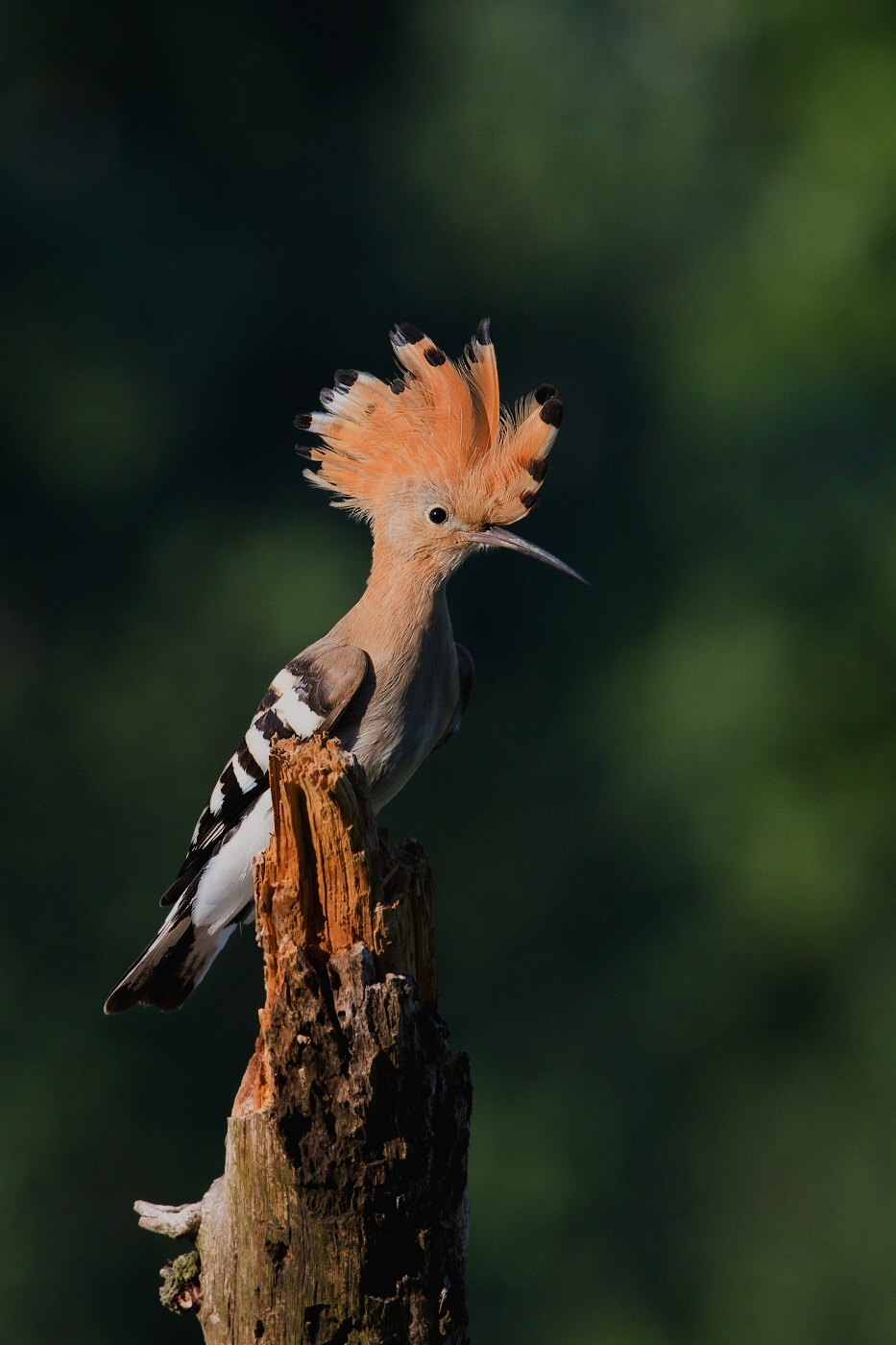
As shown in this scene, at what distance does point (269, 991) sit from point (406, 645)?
3.11 feet

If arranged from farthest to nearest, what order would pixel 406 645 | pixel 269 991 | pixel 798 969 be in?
1. pixel 798 969
2. pixel 406 645
3. pixel 269 991

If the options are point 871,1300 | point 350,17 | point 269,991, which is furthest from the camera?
point 350,17

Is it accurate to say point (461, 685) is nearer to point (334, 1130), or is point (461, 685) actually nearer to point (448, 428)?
point (448, 428)

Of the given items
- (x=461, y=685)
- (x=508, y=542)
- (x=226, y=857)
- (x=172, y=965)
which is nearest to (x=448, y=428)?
(x=508, y=542)

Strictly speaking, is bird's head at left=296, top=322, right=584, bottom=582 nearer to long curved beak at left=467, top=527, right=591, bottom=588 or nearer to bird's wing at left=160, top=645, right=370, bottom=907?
long curved beak at left=467, top=527, right=591, bottom=588

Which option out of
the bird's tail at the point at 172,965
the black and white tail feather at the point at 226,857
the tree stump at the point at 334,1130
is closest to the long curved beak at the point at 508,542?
the black and white tail feather at the point at 226,857

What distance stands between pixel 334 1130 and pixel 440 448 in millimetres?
1418

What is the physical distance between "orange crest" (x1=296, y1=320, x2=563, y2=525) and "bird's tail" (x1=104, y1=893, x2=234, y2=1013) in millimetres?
1014

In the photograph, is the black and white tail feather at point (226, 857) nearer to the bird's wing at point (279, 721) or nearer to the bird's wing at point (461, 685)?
the bird's wing at point (279, 721)

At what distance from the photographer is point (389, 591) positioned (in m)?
3.00

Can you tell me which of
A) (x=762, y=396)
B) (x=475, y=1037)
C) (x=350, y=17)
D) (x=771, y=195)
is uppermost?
(x=350, y=17)

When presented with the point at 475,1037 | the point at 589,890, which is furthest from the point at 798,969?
the point at 475,1037

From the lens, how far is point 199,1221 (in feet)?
7.48

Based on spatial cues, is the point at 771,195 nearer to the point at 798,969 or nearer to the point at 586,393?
the point at 586,393
